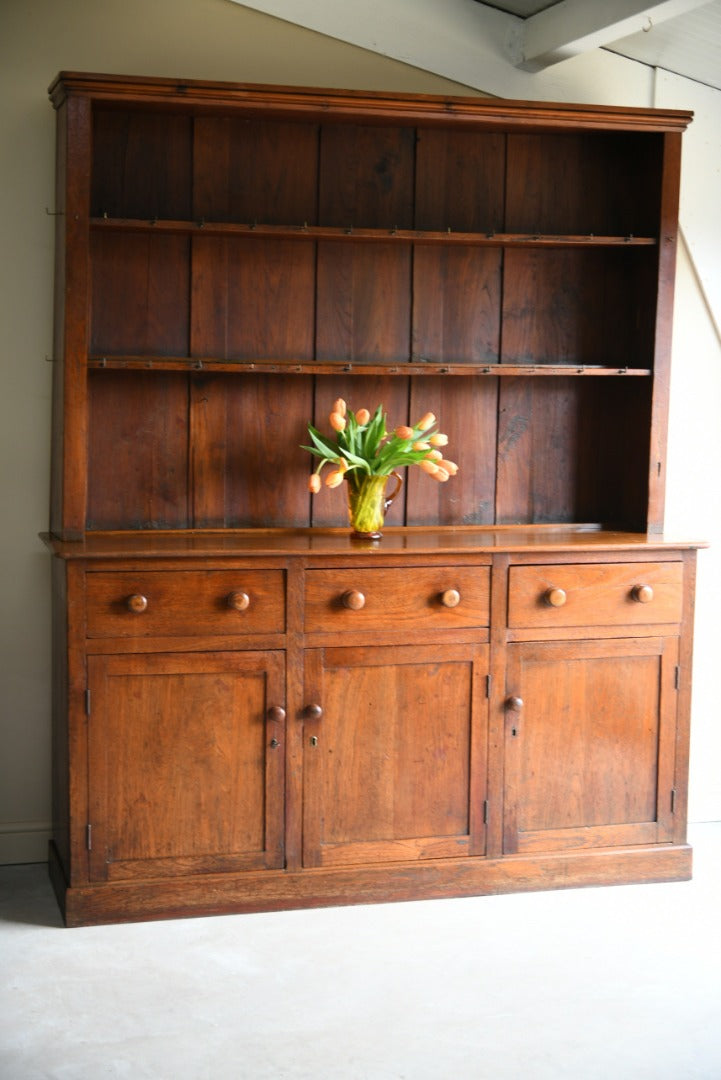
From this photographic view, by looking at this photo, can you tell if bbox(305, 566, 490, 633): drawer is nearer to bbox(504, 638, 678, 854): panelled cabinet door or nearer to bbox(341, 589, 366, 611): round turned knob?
bbox(341, 589, 366, 611): round turned knob

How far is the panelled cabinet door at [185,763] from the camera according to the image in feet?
11.1

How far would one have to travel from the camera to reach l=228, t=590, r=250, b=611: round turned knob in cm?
341

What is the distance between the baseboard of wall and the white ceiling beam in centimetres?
286

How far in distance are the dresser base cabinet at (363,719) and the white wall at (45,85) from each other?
0.27m

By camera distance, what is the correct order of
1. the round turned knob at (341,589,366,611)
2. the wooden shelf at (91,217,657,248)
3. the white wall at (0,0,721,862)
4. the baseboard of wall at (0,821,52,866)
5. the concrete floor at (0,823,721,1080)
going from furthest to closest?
the baseboard of wall at (0,821,52,866)
the white wall at (0,0,721,862)
the wooden shelf at (91,217,657,248)
the round turned knob at (341,589,366,611)
the concrete floor at (0,823,721,1080)

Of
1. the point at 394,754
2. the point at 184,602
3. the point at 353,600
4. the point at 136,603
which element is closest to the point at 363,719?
the point at 394,754

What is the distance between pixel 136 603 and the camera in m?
3.35

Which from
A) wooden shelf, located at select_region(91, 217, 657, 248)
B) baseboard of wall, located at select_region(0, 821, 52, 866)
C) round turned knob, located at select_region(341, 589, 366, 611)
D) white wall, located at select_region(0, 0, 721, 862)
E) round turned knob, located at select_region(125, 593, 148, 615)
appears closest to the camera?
round turned knob, located at select_region(125, 593, 148, 615)

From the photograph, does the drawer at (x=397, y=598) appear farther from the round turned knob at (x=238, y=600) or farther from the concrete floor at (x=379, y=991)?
the concrete floor at (x=379, y=991)

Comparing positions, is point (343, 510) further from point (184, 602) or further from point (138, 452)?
point (184, 602)

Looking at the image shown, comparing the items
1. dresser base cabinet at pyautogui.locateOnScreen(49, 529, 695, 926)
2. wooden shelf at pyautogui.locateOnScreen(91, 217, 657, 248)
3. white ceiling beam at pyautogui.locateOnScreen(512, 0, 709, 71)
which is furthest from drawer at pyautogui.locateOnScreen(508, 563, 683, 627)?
white ceiling beam at pyautogui.locateOnScreen(512, 0, 709, 71)

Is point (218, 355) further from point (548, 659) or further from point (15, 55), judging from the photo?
point (548, 659)

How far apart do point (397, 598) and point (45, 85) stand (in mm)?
1828

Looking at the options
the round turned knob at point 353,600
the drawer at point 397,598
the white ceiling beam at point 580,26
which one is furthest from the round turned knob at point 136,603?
the white ceiling beam at point 580,26
